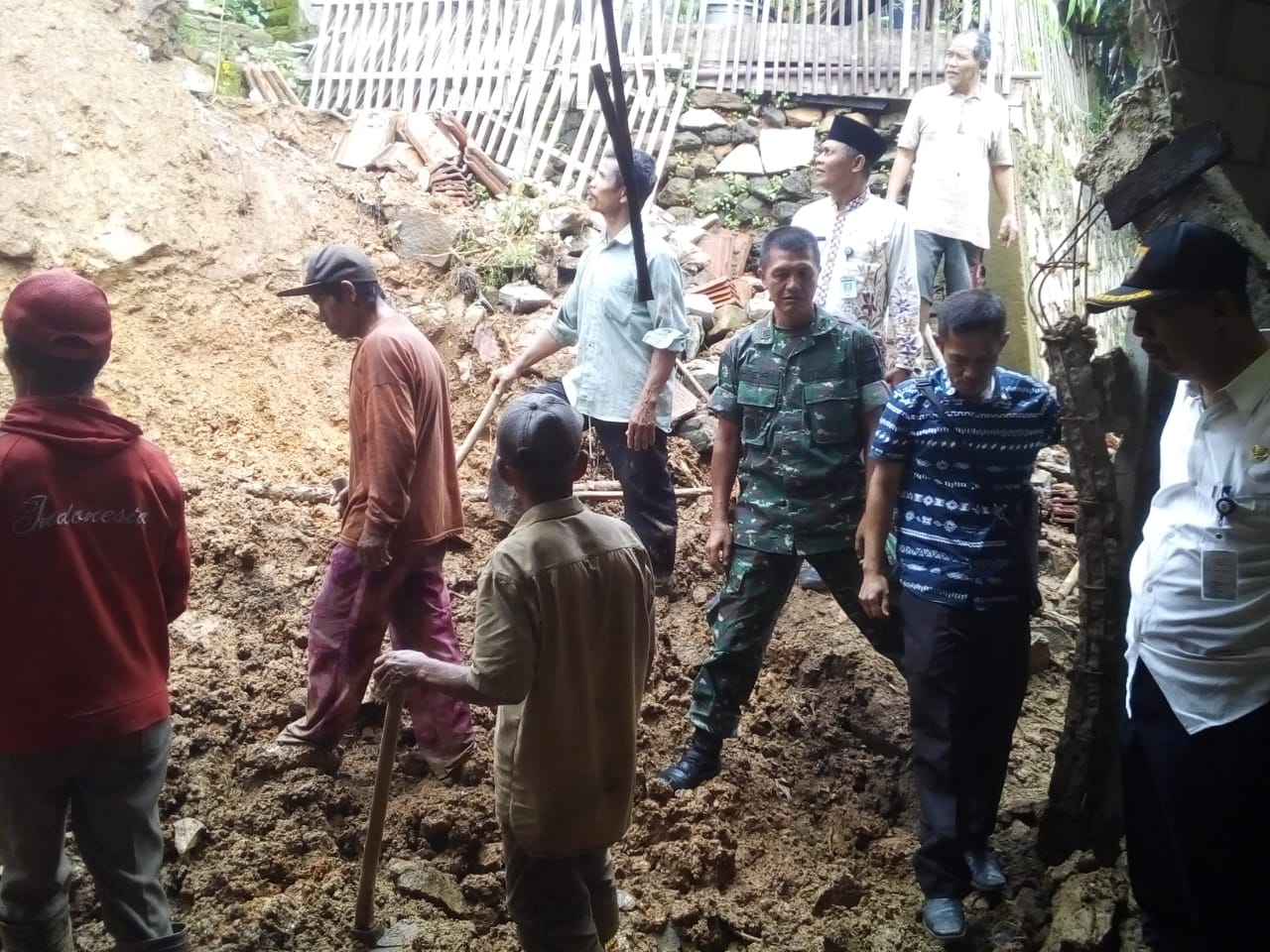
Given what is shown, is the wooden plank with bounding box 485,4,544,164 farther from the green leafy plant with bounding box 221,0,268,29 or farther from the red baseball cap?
the red baseball cap

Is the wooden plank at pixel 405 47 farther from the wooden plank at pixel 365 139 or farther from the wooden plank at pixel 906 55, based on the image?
the wooden plank at pixel 906 55

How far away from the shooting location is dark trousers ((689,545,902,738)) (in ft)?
11.9

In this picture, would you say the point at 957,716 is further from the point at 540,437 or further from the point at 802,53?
the point at 802,53

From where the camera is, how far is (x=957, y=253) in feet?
20.3

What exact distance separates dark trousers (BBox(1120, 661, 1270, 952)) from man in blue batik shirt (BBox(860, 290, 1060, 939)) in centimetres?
52

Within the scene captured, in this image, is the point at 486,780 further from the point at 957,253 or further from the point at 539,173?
the point at 539,173

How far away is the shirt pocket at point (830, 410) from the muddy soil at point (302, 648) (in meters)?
1.39

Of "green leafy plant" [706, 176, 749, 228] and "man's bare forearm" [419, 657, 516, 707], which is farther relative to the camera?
"green leafy plant" [706, 176, 749, 228]

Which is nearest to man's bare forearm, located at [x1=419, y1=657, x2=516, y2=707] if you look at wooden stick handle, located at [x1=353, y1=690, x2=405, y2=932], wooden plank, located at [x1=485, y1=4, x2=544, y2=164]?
wooden stick handle, located at [x1=353, y1=690, x2=405, y2=932]

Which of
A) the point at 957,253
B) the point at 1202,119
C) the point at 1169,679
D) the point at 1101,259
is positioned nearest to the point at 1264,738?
the point at 1169,679

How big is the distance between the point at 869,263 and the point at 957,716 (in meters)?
2.25

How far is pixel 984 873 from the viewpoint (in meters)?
3.23

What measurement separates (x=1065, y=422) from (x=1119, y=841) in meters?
1.40

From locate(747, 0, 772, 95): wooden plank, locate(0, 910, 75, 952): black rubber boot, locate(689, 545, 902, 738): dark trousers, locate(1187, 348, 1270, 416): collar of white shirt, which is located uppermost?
locate(747, 0, 772, 95): wooden plank
